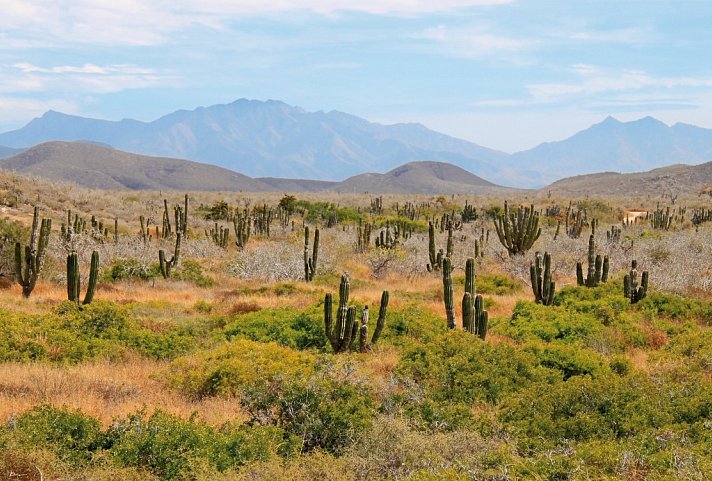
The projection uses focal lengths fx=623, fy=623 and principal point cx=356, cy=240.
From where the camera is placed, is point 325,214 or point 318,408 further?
point 325,214

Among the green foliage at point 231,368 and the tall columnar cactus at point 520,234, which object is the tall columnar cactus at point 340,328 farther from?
the tall columnar cactus at point 520,234

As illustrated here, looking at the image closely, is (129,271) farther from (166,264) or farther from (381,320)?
(381,320)

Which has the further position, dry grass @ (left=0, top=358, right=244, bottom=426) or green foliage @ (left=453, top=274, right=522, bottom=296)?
green foliage @ (left=453, top=274, right=522, bottom=296)

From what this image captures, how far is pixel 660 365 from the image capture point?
11195mm

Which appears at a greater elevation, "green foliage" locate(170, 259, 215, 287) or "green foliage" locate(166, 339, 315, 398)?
"green foliage" locate(166, 339, 315, 398)

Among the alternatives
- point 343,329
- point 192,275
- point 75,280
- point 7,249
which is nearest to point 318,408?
point 343,329

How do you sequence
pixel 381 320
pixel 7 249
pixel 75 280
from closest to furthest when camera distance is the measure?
pixel 381 320 < pixel 75 280 < pixel 7 249

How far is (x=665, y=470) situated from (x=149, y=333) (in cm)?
993

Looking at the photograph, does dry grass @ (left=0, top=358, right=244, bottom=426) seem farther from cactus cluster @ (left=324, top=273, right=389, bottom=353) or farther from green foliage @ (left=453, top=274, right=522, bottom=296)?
green foliage @ (left=453, top=274, right=522, bottom=296)

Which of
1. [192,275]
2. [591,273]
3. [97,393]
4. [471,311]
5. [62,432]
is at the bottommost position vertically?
[192,275]

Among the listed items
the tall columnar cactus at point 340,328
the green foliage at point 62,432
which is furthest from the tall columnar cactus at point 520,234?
the green foliage at point 62,432

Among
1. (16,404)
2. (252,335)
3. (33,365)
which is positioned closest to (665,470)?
(16,404)

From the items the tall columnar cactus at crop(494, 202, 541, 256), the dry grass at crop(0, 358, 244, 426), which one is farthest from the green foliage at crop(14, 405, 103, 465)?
the tall columnar cactus at crop(494, 202, 541, 256)

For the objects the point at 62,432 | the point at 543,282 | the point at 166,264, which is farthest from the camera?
the point at 166,264
